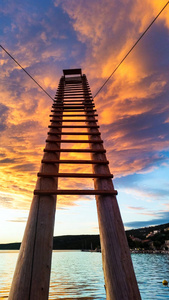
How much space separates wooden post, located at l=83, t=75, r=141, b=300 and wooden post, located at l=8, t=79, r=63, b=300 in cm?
52

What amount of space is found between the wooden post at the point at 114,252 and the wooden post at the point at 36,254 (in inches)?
20.3

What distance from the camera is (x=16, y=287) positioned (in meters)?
1.40

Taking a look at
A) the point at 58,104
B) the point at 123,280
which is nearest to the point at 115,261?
the point at 123,280

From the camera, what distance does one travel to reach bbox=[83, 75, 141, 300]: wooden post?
58.1 inches

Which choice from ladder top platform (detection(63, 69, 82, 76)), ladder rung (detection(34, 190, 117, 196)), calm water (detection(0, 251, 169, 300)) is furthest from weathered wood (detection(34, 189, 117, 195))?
calm water (detection(0, 251, 169, 300))

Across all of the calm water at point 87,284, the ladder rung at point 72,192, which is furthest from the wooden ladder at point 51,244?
the calm water at point 87,284

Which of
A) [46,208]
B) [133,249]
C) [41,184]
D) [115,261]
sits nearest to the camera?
[115,261]

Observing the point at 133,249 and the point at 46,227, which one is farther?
the point at 133,249

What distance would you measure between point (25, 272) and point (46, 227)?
0.40 metres

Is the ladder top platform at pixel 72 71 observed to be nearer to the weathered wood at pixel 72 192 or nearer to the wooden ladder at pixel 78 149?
the wooden ladder at pixel 78 149

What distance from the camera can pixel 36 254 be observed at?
1.56m

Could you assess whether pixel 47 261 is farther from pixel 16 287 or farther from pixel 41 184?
pixel 41 184

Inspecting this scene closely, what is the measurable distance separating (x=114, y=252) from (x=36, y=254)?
70 cm

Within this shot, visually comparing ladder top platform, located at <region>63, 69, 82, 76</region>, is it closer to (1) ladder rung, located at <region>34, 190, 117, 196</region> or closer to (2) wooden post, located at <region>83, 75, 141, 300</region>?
(2) wooden post, located at <region>83, 75, 141, 300</region>
